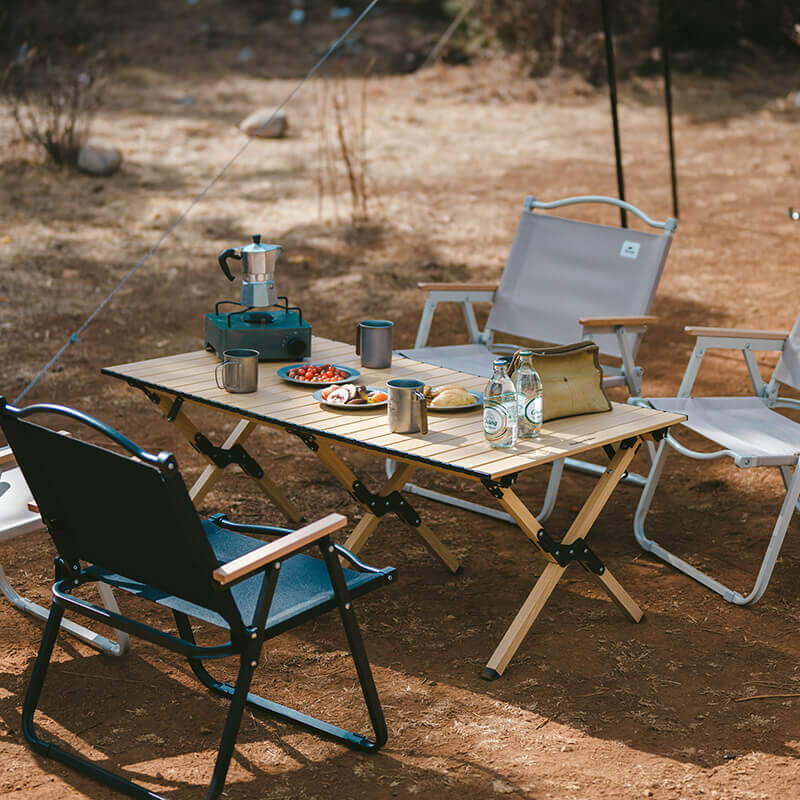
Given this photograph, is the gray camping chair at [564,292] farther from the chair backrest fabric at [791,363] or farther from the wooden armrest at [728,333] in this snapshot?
the chair backrest fabric at [791,363]

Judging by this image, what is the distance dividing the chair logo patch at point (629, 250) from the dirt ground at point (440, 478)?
86 centimetres

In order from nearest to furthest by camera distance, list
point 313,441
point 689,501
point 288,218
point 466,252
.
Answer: point 313,441 < point 689,501 < point 466,252 < point 288,218

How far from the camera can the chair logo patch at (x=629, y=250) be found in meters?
4.21

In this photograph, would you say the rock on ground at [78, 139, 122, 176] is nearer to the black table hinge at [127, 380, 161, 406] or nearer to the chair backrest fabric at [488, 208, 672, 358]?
the chair backrest fabric at [488, 208, 672, 358]

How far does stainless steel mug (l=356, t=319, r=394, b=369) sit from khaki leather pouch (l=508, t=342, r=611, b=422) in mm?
576

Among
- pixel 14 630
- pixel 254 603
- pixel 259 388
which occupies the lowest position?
pixel 14 630

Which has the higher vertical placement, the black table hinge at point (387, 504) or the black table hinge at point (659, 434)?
the black table hinge at point (659, 434)

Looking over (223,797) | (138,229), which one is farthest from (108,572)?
A: (138,229)

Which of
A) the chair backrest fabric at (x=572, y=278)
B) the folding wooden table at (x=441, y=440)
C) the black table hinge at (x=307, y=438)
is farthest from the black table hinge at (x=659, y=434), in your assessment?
the chair backrest fabric at (x=572, y=278)

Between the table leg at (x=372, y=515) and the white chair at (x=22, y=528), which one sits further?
the table leg at (x=372, y=515)

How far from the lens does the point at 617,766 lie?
247 centimetres

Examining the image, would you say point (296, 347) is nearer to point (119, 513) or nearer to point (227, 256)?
point (227, 256)

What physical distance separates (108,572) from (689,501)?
232 cm

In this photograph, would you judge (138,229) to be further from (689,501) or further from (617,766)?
(617,766)
